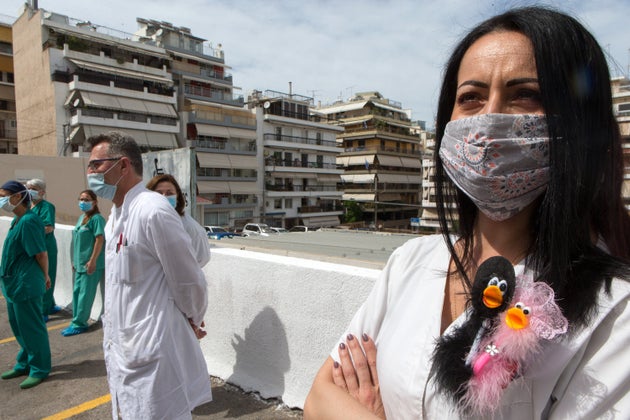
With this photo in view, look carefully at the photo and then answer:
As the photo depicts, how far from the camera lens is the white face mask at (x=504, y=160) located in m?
0.97

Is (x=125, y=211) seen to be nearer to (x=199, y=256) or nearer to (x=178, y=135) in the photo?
(x=199, y=256)

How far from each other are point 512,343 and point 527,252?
0.28 metres

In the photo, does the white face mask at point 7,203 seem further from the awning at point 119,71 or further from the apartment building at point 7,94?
the apartment building at point 7,94

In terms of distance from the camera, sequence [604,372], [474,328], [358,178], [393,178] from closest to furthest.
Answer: [604,372], [474,328], [358,178], [393,178]

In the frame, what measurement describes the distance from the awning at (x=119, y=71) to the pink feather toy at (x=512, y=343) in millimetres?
42358

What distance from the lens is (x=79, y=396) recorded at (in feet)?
12.0

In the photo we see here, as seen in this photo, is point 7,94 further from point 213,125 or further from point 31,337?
point 31,337

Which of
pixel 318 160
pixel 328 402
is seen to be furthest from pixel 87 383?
pixel 318 160

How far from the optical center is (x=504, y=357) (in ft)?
2.70

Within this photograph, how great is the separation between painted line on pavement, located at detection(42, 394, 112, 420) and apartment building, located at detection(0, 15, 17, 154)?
5016cm

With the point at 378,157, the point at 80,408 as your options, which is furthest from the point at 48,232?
the point at 378,157

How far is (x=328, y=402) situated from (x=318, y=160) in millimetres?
52453

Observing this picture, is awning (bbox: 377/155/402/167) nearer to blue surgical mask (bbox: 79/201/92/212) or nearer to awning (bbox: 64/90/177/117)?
awning (bbox: 64/90/177/117)

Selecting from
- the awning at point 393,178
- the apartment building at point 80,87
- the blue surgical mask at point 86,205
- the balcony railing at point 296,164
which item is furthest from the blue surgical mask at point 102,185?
the awning at point 393,178
